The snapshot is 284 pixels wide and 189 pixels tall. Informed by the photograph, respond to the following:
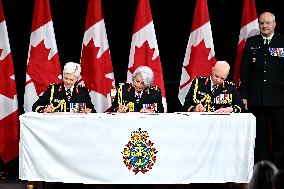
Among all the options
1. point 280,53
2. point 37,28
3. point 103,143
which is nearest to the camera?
point 103,143

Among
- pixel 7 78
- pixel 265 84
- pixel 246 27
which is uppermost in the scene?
pixel 246 27

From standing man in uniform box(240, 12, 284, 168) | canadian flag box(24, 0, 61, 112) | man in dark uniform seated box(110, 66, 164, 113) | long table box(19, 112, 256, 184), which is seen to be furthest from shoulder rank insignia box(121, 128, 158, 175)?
canadian flag box(24, 0, 61, 112)

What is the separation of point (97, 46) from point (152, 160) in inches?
82.2

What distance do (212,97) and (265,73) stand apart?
75 cm

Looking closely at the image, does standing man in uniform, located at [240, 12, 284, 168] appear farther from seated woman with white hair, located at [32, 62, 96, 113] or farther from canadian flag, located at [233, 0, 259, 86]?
seated woman with white hair, located at [32, 62, 96, 113]

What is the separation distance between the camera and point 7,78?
6.83m

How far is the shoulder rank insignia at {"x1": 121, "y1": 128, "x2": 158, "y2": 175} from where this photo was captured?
5.19m

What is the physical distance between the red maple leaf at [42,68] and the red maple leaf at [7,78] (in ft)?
0.68

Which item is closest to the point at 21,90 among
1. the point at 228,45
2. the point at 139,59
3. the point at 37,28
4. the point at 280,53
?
the point at 37,28

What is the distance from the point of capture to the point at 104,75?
691 centimetres

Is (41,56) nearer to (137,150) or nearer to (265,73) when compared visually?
(137,150)

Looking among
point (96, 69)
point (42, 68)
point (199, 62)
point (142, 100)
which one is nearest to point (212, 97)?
point (142, 100)

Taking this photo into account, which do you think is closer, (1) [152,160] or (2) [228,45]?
(1) [152,160]

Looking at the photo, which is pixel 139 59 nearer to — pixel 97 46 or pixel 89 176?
pixel 97 46
